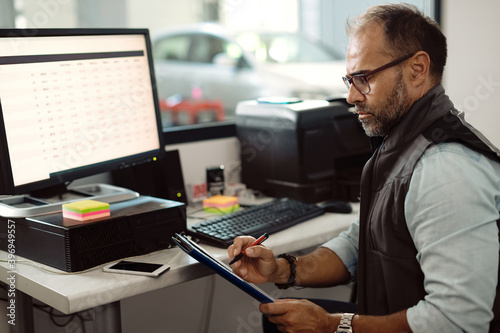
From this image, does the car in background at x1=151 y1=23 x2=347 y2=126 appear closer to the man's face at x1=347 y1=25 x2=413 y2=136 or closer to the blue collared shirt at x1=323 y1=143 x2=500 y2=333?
the man's face at x1=347 y1=25 x2=413 y2=136

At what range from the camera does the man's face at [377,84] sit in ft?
4.28

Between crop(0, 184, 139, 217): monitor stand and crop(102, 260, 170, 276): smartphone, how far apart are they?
0.24m

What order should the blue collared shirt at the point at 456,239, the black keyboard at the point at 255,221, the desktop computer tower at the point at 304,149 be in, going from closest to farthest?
the blue collared shirt at the point at 456,239 < the black keyboard at the point at 255,221 < the desktop computer tower at the point at 304,149

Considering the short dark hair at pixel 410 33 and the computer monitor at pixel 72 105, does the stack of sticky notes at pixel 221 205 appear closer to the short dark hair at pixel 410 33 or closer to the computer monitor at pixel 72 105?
the computer monitor at pixel 72 105

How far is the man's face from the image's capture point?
1.30 metres

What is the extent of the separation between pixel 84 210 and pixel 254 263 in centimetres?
43

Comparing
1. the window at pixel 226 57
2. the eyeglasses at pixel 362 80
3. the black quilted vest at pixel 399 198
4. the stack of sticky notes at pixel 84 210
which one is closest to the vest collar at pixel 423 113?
the black quilted vest at pixel 399 198

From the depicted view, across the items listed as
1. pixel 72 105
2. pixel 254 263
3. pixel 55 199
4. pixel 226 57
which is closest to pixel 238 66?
pixel 226 57

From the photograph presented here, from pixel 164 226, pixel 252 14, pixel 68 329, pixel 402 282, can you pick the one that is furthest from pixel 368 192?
pixel 252 14

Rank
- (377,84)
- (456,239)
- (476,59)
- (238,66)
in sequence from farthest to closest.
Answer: (238,66) → (476,59) → (377,84) → (456,239)

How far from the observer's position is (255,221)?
1.70m

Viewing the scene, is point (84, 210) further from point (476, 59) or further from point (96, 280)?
point (476, 59)

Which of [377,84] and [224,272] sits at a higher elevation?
[377,84]

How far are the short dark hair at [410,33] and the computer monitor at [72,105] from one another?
0.71 metres
